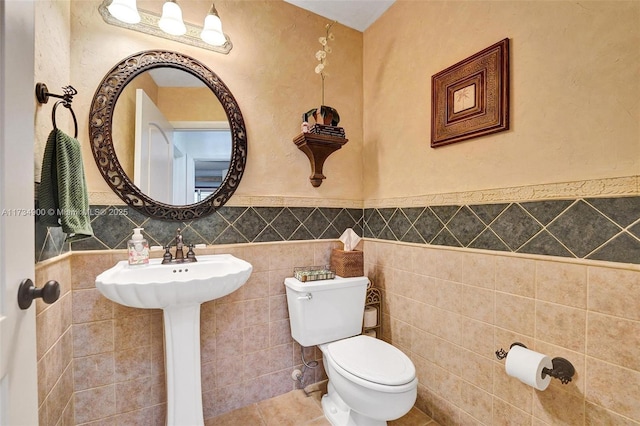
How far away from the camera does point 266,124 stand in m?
1.73

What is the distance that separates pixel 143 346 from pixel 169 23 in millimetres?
1620

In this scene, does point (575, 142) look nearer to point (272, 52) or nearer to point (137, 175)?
point (272, 52)

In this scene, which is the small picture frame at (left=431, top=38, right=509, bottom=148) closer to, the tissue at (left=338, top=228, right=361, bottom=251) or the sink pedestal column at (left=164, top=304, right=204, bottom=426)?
the tissue at (left=338, top=228, right=361, bottom=251)

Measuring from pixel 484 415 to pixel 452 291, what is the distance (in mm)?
553

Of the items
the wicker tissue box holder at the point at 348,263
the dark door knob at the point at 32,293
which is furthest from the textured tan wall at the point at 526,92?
the dark door knob at the point at 32,293

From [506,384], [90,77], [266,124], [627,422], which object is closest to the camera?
[627,422]

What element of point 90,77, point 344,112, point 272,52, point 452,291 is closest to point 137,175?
point 90,77

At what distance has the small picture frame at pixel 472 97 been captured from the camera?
1.25 meters

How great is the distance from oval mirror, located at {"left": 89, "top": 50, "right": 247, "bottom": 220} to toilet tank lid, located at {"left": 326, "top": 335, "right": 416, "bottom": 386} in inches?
40.3

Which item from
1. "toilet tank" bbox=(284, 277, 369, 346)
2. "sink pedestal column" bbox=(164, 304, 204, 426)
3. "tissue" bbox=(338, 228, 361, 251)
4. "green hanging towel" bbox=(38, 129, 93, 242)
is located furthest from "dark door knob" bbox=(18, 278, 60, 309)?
"tissue" bbox=(338, 228, 361, 251)

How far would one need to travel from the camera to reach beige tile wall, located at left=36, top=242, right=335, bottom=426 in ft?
3.88

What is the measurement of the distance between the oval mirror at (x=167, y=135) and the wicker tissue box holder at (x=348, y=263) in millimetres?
758

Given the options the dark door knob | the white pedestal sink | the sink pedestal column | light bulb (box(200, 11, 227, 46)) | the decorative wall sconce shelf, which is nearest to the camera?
the dark door knob

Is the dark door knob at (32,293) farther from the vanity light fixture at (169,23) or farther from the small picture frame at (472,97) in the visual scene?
the small picture frame at (472,97)
